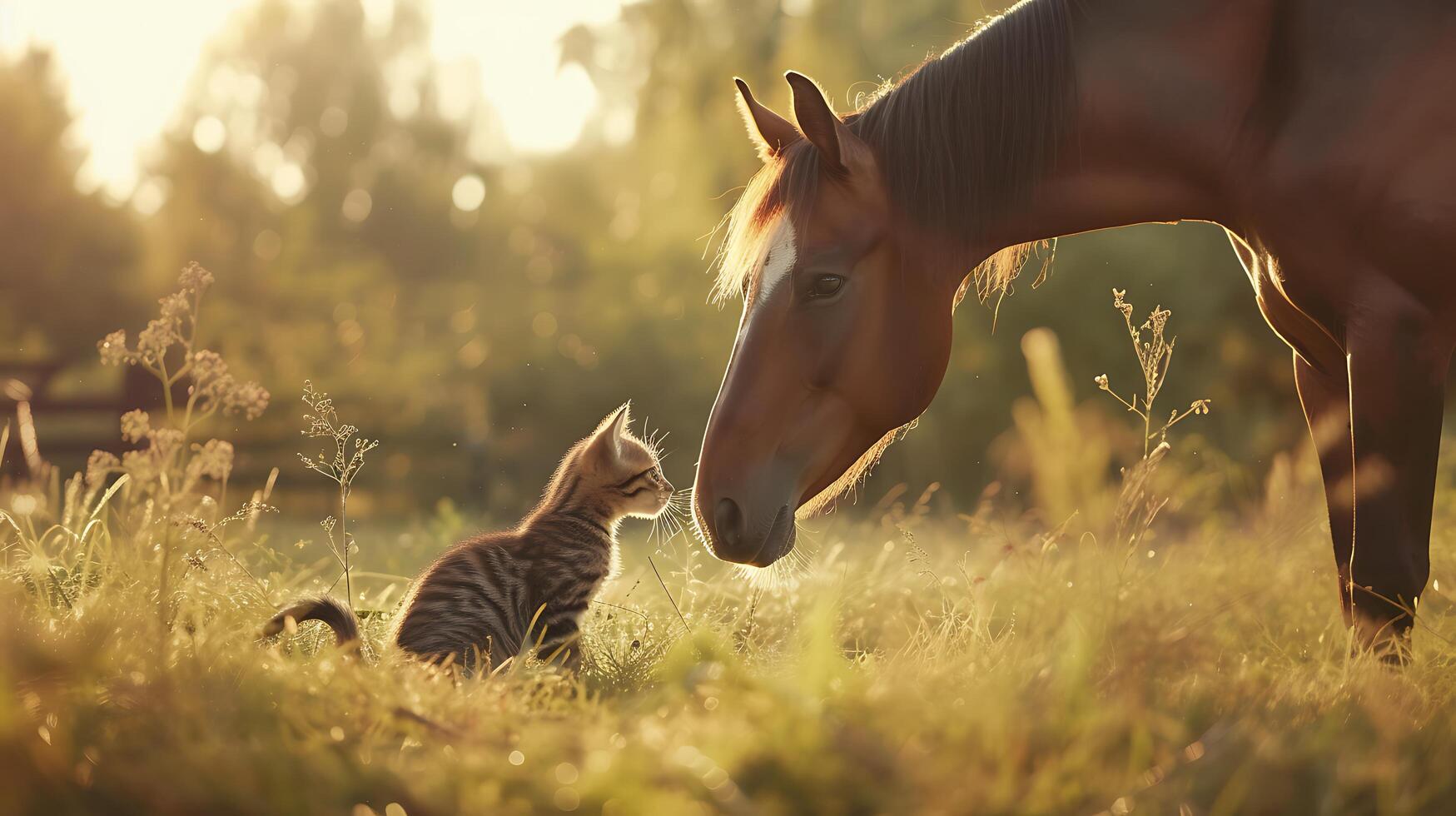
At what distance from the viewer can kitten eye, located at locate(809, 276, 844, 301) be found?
2.87 meters

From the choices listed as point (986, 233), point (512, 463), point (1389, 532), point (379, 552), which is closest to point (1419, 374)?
point (1389, 532)

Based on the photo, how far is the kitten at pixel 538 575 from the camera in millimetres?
3252

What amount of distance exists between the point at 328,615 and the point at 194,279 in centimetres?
105

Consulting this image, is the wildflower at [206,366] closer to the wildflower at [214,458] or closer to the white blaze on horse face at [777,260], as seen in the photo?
the wildflower at [214,458]

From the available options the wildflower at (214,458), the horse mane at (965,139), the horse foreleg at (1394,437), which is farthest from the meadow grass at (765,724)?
the horse mane at (965,139)

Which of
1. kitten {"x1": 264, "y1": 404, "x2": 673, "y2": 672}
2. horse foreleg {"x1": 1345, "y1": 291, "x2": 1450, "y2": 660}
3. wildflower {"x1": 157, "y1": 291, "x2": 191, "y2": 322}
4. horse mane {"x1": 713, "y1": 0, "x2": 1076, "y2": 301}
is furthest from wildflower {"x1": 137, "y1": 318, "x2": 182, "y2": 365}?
horse foreleg {"x1": 1345, "y1": 291, "x2": 1450, "y2": 660}

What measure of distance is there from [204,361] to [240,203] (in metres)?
21.4

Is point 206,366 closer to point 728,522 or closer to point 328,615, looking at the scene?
point 328,615

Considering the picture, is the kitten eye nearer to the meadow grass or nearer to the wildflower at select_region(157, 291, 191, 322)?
the meadow grass

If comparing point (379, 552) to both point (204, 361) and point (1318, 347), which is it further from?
point (1318, 347)

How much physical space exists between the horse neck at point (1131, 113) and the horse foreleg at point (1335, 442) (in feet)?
2.22

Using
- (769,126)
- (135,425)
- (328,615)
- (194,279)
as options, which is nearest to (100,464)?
(135,425)

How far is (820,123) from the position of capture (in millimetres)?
2807

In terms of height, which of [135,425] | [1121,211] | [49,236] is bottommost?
[49,236]
